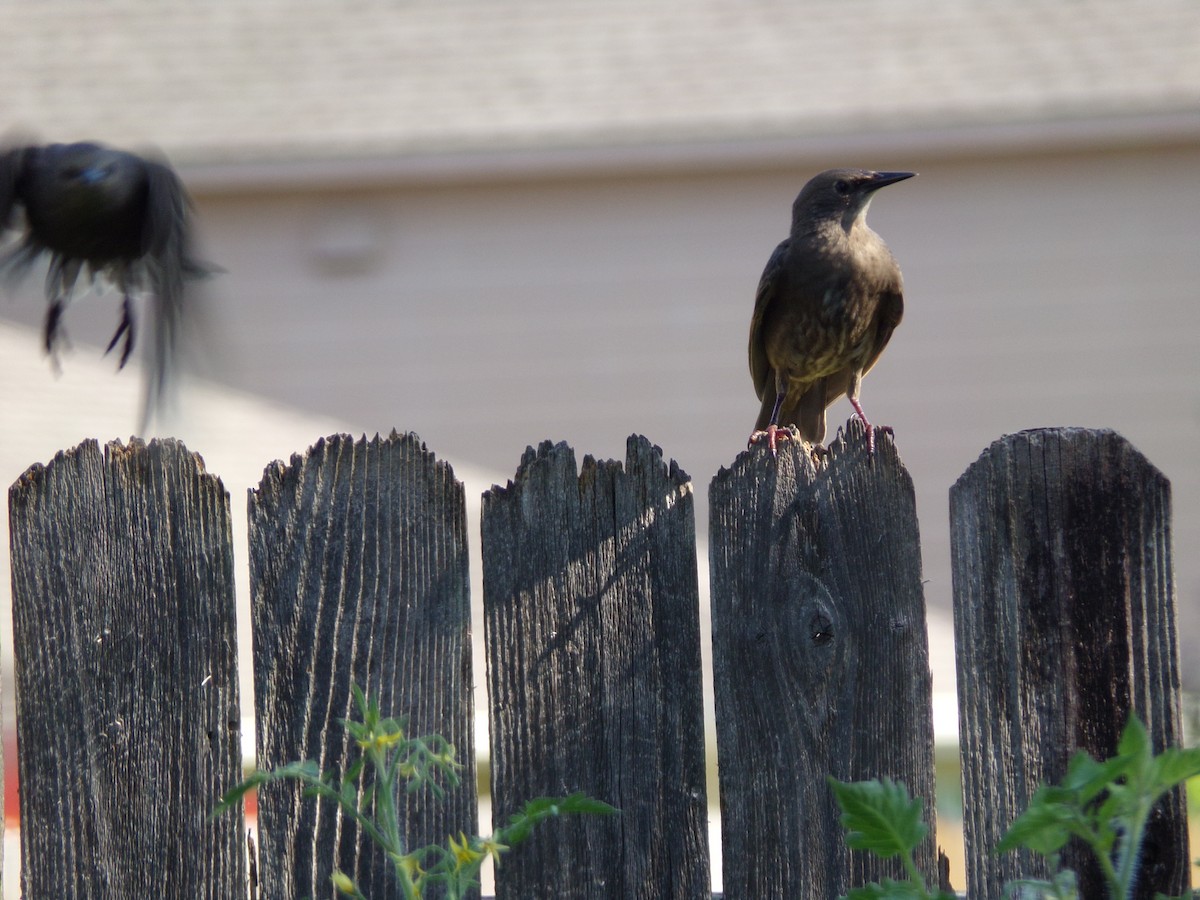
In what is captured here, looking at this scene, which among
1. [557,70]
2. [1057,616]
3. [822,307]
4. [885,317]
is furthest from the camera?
[557,70]

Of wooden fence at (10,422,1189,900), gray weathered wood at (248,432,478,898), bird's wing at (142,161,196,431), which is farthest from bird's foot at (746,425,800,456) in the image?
bird's wing at (142,161,196,431)

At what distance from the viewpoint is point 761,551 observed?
2.16 meters

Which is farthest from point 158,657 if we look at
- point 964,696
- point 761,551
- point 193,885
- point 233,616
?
point 964,696

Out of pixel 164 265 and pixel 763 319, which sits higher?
pixel 763 319

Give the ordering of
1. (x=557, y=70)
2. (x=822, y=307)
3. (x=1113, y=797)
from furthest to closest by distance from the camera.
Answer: (x=557, y=70), (x=822, y=307), (x=1113, y=797)

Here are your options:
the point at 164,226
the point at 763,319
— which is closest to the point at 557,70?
the point at 763,319

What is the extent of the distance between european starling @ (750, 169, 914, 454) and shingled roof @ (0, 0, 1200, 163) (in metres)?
3.58

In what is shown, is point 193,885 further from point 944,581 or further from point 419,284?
point 419,284

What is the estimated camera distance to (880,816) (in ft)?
4.91

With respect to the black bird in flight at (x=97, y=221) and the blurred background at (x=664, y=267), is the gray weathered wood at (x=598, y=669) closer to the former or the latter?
the black bird in flight at (x=97, y=221)

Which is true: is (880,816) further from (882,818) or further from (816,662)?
(816,662)

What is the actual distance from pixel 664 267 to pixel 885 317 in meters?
3.96

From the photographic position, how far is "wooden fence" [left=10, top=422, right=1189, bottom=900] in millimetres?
2135

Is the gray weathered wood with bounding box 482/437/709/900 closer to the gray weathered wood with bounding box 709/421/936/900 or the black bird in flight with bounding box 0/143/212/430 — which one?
the gray weathered wood with bounding box 709/421/936/900
